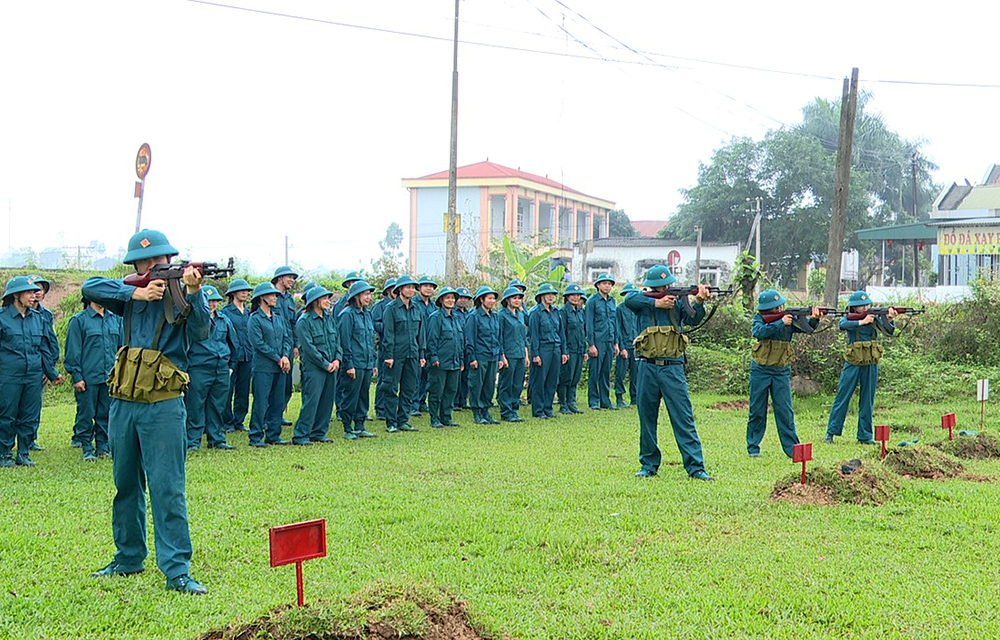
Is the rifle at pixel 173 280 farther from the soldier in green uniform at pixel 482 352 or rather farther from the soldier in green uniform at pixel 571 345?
the soldier in green uniform at pixel 571 345

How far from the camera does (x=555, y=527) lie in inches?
299

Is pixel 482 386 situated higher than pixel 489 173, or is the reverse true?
pixel 489 173

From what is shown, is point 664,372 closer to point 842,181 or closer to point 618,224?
point 842,181

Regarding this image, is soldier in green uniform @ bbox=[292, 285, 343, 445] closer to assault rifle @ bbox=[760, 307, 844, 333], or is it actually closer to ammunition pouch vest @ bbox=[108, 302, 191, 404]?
assault rifle @ bbox=[760, 307, 844, 333]

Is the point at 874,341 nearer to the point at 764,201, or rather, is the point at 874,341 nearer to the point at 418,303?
the point at 418,303

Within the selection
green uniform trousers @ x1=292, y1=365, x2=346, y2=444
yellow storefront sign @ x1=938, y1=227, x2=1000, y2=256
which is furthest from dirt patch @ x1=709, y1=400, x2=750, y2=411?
yellow storefront sign @ x1=938, y1=227, x2=1000, y2=256

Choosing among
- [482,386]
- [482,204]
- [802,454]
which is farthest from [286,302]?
[482,204]

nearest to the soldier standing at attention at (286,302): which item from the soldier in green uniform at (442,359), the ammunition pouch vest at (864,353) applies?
the soldier in green uniform at (442,359)

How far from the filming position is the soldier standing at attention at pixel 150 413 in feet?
20.3

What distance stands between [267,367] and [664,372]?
18.7 feet

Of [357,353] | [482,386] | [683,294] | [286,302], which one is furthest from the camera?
[482,386]

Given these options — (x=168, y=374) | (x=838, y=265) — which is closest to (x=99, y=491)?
(x=168, y=374)

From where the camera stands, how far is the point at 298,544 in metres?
5.04

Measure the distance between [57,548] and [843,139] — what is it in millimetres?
17611
